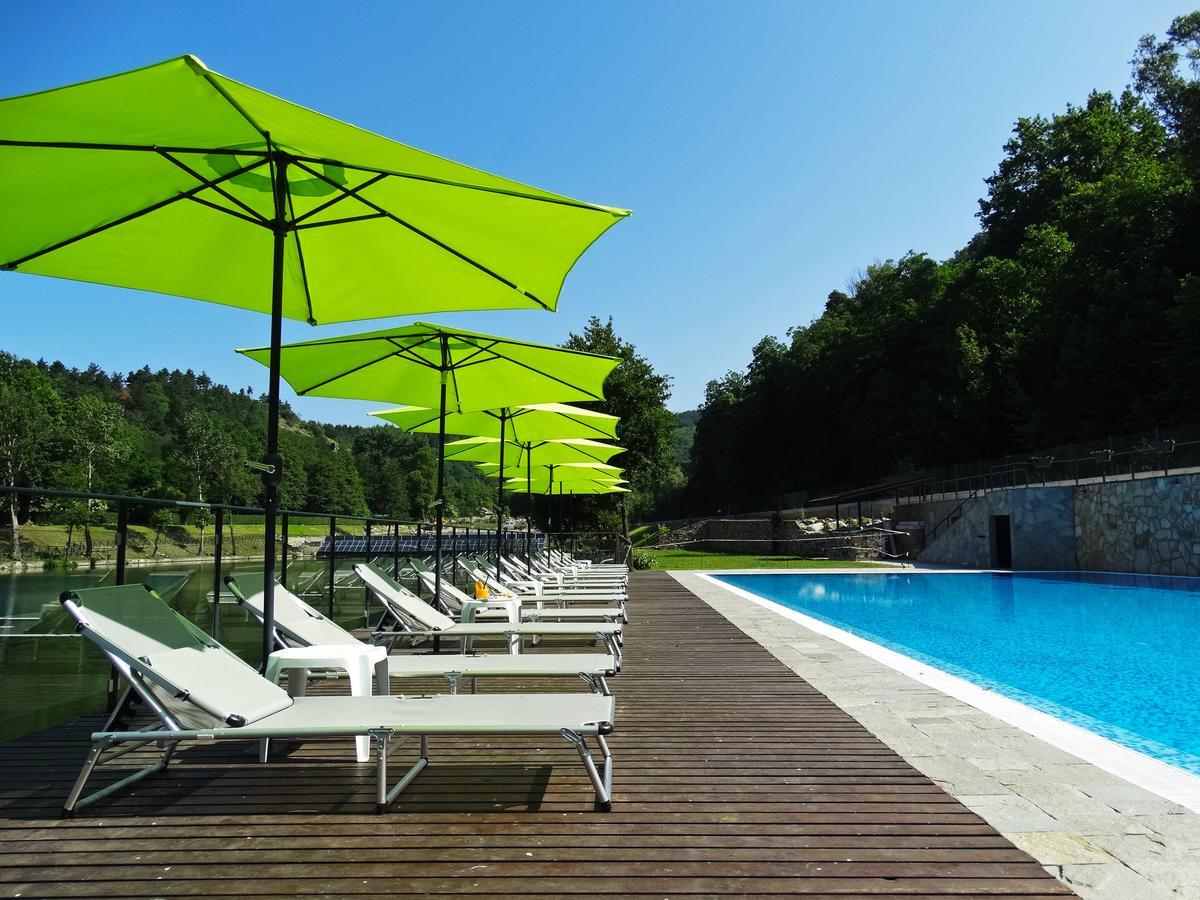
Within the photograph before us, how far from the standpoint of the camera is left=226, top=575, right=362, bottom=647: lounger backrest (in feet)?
14.8

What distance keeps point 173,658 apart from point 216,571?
189cm

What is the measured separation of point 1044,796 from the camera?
3.05 m

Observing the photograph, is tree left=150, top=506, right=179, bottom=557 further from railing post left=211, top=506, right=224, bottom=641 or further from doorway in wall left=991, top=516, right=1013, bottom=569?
doorway in wall left=991, top=516, right=1013, bottom=569

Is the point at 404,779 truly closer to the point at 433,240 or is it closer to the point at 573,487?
the point at 433,240

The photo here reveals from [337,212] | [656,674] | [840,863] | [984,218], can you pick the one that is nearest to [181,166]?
[337,212]

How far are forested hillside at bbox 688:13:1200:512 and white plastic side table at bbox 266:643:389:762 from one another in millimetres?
30383

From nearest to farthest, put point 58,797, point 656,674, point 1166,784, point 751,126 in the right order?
point 58,797, point 1166,784, point 656,674, point 751,126

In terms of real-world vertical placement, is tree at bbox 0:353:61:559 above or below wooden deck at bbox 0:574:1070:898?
→ above

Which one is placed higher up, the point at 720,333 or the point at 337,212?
the point at 720,333

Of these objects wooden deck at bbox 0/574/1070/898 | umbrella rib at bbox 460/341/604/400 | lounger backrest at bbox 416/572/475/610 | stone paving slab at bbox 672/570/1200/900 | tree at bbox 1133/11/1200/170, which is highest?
tree at bbox 1133/11/1200/170

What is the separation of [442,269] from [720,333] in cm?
2554

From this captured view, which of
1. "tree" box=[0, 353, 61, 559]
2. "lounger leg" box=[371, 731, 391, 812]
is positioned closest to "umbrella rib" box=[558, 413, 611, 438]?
"lounger leg" box=[371, 731, 391, 812]

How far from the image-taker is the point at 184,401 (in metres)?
83.8

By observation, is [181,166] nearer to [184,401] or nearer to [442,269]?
[442,269]
